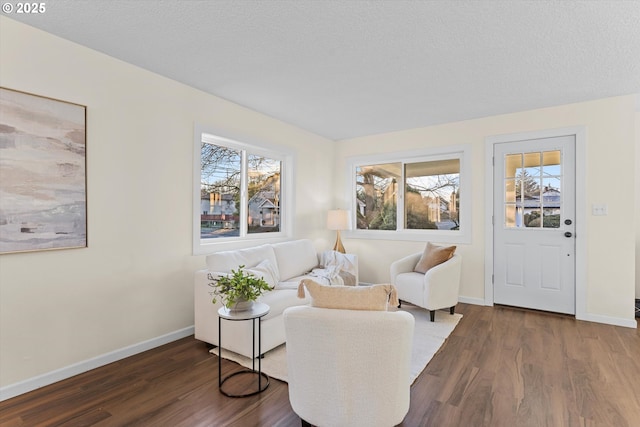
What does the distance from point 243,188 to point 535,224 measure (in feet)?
11.9

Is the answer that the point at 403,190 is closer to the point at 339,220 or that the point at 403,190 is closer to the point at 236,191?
the point at 339,220

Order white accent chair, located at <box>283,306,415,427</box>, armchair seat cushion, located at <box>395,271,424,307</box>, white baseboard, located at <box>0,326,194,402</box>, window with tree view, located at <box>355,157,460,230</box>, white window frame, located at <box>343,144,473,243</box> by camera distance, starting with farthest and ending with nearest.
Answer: window with tree view, located at <box>355,157,460,230</box>
white window frame, located at <box>343,144,473,243</box>
armchair seat cushion, located at <box>395,271,424,307</box>
white baseboard, located at <box>0,326,194,402</box>
white accent chair, located at <box>283,306,415,427</box>

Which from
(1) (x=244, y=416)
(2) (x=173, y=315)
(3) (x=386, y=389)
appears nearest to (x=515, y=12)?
(3) (x=386, y=389)

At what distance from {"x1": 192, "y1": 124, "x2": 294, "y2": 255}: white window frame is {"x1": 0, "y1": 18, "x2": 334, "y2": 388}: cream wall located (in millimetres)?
88

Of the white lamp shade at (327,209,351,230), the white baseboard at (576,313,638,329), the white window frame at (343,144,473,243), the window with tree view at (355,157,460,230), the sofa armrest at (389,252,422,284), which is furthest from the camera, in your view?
the white lamp shade at (327,209,351,230)

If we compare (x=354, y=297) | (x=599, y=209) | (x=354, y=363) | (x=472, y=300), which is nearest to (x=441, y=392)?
(x=354, y=363)

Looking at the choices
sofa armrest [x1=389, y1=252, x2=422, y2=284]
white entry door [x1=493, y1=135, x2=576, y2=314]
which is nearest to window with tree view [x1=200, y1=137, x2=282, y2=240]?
sofa armrest [x1=389, y1=252, x2=422, y2=284]

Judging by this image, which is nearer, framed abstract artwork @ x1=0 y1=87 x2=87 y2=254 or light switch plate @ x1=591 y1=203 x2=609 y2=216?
framed abstract artwork @ x1=0 y1=87 x2=87 y2=254

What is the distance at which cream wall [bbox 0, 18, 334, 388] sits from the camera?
2.19 meters

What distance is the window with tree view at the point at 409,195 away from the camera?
464 centimetres

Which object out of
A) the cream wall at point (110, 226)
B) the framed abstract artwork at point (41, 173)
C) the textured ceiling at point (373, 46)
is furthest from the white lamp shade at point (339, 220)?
the framed abstract artwork at point (41, 173)

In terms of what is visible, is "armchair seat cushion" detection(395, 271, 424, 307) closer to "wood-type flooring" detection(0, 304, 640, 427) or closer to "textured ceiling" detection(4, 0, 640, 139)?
"wood-type flooring" detection(0, 304, 640, 427)

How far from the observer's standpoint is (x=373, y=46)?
2.43 metres

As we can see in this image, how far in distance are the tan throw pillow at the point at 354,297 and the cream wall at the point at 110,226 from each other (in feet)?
6.09
